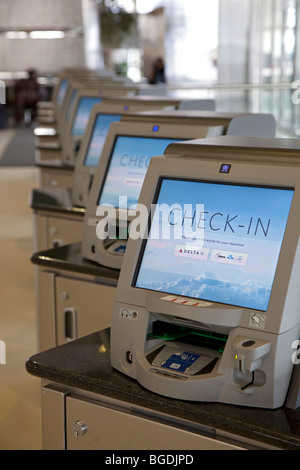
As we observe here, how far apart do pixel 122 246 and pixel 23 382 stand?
1.33 m

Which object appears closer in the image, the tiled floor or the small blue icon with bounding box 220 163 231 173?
the small blue icon with bounding box 220 163 231 173

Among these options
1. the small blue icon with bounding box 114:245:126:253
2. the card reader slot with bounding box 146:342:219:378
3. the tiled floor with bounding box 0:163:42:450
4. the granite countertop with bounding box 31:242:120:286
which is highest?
the card reader slot with bounding box 146:342:219:378

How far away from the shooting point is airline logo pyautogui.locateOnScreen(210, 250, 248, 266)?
1657mm

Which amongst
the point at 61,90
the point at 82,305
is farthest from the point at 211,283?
the point at 61,90

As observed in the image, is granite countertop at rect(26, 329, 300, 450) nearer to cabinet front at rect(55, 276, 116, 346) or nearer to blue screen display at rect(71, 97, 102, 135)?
cabinet front at rect(55, 276, 116, 346)

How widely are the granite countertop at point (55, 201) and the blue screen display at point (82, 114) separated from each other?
5.04 feet

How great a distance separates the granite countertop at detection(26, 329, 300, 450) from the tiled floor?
1.45 m

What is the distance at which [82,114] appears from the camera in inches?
219

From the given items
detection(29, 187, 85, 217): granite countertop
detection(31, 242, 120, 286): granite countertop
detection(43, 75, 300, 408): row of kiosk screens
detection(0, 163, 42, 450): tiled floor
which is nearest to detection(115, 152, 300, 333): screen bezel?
detection(43, 75, 300, 408): row of kiosk screens

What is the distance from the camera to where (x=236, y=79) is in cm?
1230

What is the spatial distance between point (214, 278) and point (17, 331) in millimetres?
3103

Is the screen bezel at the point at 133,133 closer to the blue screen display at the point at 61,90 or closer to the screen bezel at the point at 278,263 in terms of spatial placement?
the screen bezel at the point at 278,263

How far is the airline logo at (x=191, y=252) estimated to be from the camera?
1716mm

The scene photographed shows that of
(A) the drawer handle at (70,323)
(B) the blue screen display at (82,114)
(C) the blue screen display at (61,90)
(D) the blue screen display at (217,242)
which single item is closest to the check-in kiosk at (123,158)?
(A) the drawer handle at (70,323)
